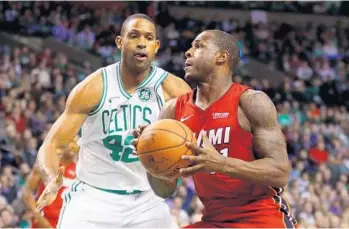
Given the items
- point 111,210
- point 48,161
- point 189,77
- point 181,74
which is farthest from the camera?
point 181,74

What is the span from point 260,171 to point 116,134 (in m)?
1.72

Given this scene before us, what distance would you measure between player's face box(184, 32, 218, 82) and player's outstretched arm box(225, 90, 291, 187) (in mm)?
303

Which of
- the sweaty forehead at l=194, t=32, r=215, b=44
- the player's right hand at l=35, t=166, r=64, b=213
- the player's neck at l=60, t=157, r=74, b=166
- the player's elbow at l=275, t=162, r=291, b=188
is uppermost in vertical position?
the sweaty forehead at l=194, t=32, r=215, b=44

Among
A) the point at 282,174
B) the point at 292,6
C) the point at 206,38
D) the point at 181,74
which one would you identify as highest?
the point at 206,38

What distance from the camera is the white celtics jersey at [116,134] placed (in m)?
5.79

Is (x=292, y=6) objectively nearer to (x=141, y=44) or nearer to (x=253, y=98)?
(x=141, y=44)

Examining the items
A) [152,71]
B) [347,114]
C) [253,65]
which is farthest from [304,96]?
[152,71]

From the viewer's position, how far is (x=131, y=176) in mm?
5797

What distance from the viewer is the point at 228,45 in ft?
16.0

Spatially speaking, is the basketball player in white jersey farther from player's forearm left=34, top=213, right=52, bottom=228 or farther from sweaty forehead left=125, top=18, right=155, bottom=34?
player's forearm left=34, top=213, right=52, bottom=228

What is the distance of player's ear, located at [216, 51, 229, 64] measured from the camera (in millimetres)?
4824

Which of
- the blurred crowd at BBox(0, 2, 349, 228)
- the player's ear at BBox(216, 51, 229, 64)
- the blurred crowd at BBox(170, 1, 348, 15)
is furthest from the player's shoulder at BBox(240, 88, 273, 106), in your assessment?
the blurred crowd at BBox(170, 1, 348, 15)

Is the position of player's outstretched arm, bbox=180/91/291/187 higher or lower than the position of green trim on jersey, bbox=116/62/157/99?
lower

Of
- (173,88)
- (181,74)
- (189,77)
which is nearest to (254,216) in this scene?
(189,77)
